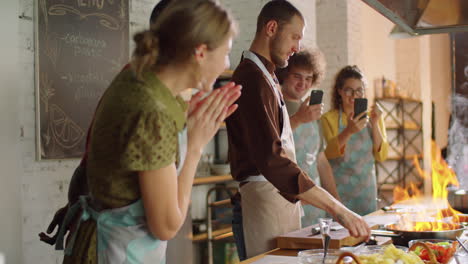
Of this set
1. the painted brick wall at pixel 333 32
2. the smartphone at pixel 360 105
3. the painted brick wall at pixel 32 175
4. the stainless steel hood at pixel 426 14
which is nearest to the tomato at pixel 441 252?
the stainless steel hood at pixel 426 14

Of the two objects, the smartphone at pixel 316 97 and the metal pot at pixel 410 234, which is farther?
the smartphone at pixel 316 97

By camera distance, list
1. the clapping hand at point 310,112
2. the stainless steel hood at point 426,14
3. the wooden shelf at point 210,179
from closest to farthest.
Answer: the stainless steel hood at point 426,14
the clapping hand at point 310,112
the wooden shelf at point 210,179

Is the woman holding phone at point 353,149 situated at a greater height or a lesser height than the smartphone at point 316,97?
lesser

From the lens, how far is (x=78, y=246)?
144 cm

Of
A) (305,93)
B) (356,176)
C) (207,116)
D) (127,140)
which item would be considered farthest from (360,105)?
(127,140)

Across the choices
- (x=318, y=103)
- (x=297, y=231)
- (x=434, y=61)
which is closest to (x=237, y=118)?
(x=297, y=231)

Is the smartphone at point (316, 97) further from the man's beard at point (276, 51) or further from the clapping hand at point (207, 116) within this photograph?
the clapping hand at point (207, 116)

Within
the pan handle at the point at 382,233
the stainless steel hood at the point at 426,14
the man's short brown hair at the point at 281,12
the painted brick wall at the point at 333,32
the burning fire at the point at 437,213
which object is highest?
the painted brick wall at the point at 333,32

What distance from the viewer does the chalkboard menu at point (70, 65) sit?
3.23 m

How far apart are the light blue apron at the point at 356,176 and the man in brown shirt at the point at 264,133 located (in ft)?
4.21

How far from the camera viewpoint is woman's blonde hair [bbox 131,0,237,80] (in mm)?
1341

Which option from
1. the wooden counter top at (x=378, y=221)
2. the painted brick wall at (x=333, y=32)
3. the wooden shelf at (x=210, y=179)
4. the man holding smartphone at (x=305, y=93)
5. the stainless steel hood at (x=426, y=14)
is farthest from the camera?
the painted brick wall at (x=333, y=32)

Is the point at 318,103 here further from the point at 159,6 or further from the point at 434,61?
the point at 434,61

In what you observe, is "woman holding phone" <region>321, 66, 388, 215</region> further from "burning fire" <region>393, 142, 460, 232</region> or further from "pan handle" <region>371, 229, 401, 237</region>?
"pan handle" <region>371, 229, 401, 237</region>
